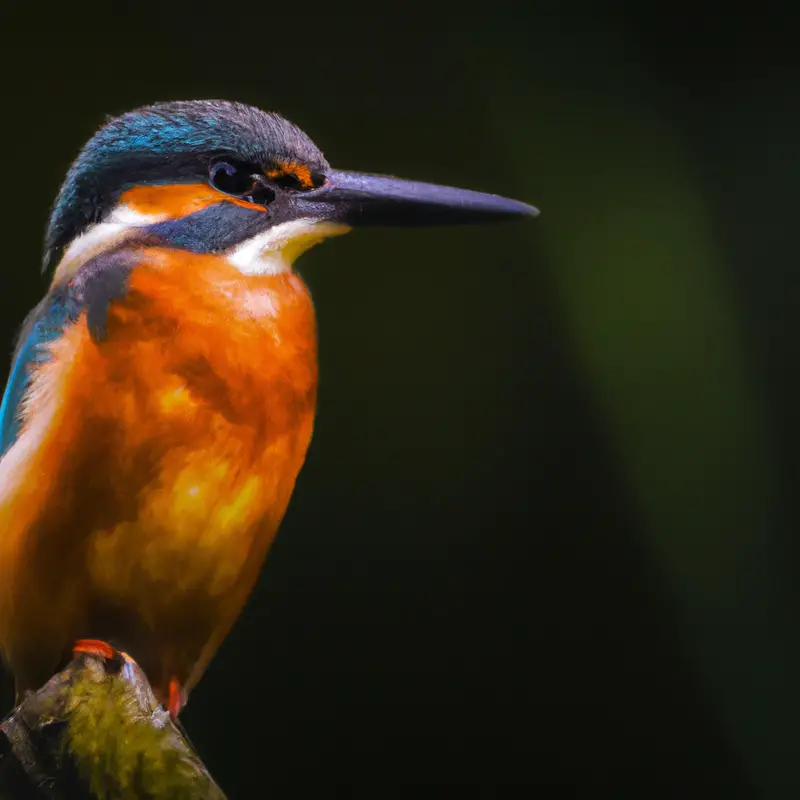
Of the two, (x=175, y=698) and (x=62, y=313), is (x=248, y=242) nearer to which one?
(x=62, y=313)

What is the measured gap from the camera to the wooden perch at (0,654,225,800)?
94 centimetres

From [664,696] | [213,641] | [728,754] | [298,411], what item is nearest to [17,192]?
[298,411]

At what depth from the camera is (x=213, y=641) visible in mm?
1186

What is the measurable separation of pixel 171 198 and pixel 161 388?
23 centimetres

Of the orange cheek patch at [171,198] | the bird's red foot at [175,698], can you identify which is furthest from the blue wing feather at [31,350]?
the bird's red foot at [175,698]

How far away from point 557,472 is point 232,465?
58 cm

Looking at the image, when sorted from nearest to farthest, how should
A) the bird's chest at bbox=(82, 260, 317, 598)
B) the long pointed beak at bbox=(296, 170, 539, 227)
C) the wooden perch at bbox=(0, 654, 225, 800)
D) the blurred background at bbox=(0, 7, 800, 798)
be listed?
the wooden perch at bbox=(0, 654, 225, 800) → the bird's chest at bbox=(82, 260, 317, 598) → the long pointed beak at bbox=(296, 170, 539, 227) → the blurred background at bbox=(0, 7, 800, 798)

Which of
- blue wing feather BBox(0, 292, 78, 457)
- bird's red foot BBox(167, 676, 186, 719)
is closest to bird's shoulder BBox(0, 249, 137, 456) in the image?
blue wing feather BBox(0, 292, 78, 457)

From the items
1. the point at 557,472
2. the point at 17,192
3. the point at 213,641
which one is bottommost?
the point at 213,641

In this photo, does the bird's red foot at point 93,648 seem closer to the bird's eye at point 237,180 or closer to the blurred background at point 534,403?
the blurred background at point 534,403

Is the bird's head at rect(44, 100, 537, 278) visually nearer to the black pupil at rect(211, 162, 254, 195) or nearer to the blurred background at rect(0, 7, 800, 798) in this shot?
the black pupil at rect(211, 162, 254, 195)

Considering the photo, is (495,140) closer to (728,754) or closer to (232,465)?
(232,465)

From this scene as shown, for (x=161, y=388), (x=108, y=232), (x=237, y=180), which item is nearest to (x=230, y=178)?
(x=237, y=180)

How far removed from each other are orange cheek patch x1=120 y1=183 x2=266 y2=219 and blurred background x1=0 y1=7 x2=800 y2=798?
0.81ft
